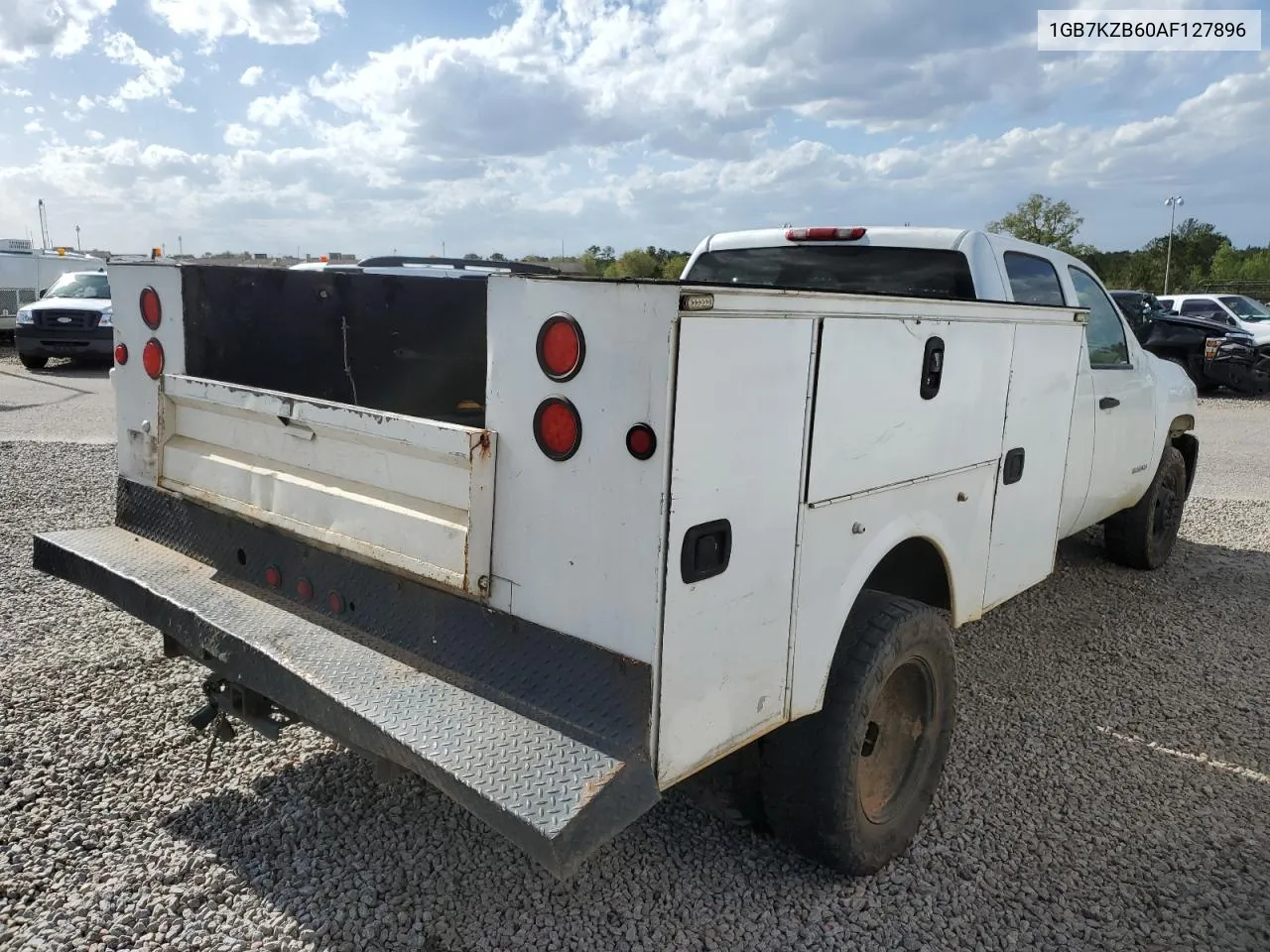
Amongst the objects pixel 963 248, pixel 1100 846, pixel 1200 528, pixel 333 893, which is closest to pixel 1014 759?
pixel 1100 846

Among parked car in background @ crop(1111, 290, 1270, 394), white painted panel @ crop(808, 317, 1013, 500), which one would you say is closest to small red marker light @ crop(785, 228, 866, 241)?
white painted panel @ crop(808, 317, 1013, 500)

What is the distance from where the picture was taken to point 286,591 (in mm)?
3080

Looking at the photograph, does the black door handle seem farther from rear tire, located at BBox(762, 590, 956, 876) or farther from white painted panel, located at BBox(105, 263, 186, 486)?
white painted panel, located at BBox(105, 263, 186, 486)

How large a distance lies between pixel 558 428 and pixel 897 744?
1695 mm

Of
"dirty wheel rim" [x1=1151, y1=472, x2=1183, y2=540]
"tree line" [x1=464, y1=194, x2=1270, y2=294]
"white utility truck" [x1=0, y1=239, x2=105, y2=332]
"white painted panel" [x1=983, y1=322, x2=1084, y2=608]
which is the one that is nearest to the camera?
"white painted panel" [x1=983, y1=322, x2=1084, y2=608]

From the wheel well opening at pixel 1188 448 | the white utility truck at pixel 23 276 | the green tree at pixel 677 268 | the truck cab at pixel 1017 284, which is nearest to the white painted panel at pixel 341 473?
the green tree at pixel 677 268

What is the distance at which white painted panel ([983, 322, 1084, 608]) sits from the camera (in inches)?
141

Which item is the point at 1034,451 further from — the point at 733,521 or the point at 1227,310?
the point at 1227,310

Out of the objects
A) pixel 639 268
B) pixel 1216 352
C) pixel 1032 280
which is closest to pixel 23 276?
pixel 639 268

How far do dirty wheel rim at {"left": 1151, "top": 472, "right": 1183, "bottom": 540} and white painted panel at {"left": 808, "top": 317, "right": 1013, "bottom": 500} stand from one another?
11.8 feet

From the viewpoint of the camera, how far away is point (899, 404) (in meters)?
2.80

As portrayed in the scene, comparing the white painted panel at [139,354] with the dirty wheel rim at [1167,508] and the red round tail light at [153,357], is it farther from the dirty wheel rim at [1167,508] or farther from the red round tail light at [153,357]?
the dirty wheel rim at [1167,508]

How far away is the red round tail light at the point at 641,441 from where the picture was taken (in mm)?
2094

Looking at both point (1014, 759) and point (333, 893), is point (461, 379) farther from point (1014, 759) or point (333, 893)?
point (1014, 759)
